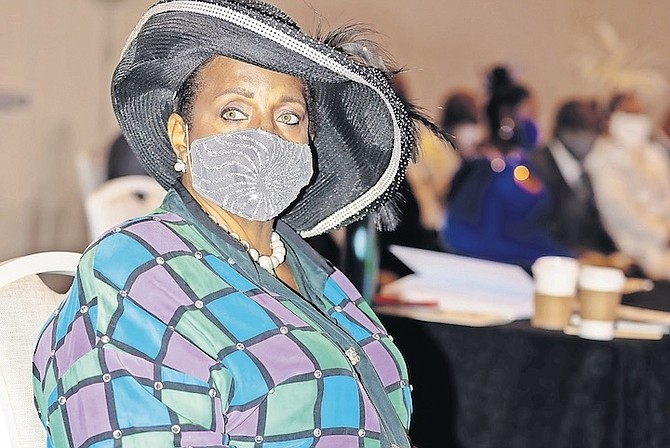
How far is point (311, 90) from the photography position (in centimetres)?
134

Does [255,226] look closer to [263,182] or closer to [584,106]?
[263,182]

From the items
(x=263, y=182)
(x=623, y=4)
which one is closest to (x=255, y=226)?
(x=263, y=182)

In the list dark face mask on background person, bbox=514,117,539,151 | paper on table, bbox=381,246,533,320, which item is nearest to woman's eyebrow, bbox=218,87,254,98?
paper on table, bbox=381,246,533,320

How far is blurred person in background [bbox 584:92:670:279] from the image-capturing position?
14.5 ft

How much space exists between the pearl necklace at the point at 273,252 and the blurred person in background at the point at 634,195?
3100mm

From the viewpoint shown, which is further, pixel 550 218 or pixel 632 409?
pixel 550 218

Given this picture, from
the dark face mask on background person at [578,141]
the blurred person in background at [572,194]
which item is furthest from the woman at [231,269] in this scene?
the dark face mask on background person at [578,141]

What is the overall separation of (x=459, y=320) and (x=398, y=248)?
27 centimetres

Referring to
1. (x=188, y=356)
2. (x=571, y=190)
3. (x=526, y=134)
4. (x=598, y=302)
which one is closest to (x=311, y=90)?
(x=188, y=356)

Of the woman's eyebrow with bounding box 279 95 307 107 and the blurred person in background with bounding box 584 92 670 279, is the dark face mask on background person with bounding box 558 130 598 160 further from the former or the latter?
the woman's eyebrow with bounding box 279 95 307 107

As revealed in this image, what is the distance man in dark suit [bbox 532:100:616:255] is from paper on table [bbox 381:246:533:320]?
264 cm

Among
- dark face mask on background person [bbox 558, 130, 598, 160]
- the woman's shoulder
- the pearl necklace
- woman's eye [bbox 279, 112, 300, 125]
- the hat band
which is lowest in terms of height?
dark face mask on background person [bbox 558, 130, 598, 160]

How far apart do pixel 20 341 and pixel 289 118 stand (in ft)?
1.27

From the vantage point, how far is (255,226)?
4.18 ft
